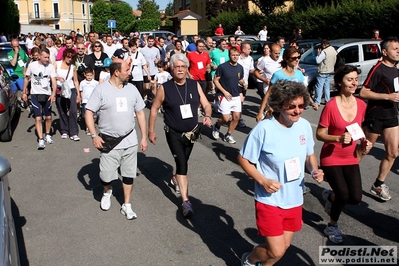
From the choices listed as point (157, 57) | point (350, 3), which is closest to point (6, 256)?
point (157, 57)

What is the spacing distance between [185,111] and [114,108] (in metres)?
0.85

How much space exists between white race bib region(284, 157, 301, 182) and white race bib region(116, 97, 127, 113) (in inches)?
94.1

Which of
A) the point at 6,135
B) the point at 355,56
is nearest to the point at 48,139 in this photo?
the point at 6,135

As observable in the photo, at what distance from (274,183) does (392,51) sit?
3034 mm

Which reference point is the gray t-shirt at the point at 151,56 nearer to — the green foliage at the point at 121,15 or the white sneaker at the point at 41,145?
the white sneaker at the point at 41,145

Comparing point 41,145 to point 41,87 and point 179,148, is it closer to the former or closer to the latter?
point 41,87

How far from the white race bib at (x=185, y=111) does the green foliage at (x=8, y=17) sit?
44780 mm

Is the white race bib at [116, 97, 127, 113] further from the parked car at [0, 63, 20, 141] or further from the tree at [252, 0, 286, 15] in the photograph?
the tree at [252, 0, 286, 15]

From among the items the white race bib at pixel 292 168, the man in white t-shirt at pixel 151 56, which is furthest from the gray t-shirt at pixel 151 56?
the white race bib at pixel 292 168

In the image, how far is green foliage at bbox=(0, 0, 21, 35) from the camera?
4528 cm

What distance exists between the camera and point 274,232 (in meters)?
3.30

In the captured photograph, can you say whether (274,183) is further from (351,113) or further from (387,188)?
(387,188)

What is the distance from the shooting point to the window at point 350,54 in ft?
43.5

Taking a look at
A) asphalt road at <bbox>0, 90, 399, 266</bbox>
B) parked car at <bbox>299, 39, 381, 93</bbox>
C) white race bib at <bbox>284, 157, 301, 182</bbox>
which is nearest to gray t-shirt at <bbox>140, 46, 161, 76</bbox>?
parked car at <bbox>299, 39, 381, 93</bbox>
